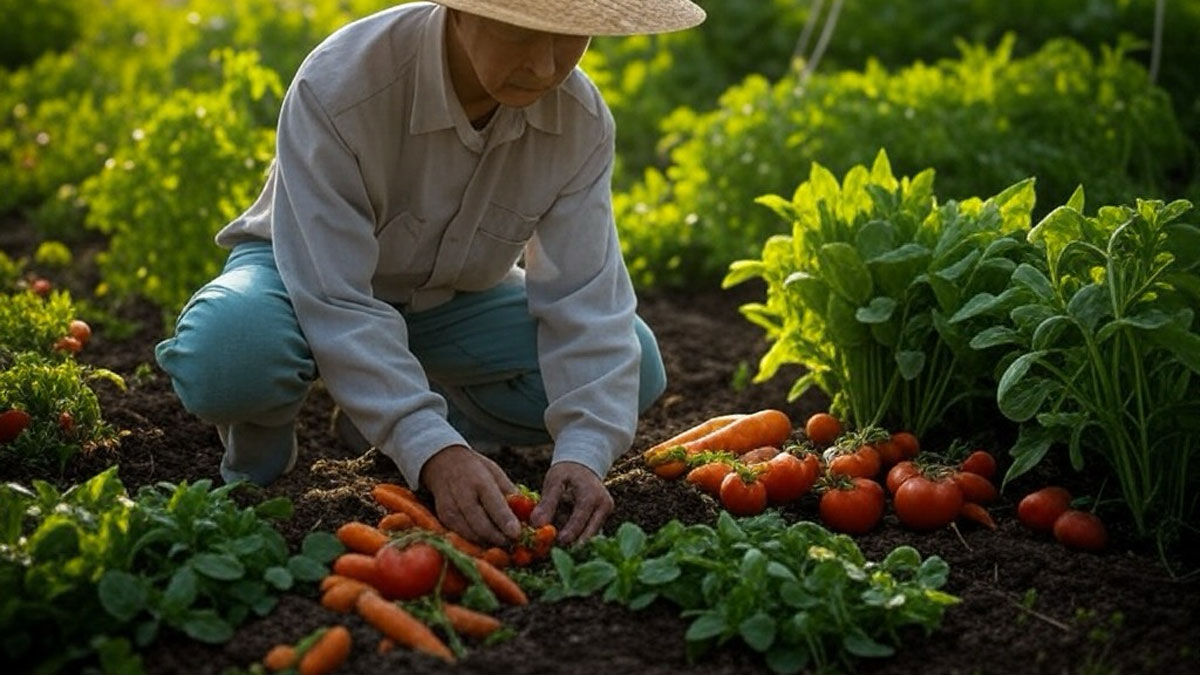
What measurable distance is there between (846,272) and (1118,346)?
29.6 inches

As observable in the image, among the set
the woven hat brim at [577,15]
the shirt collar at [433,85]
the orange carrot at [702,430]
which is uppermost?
the woven hat brim at [577,15]

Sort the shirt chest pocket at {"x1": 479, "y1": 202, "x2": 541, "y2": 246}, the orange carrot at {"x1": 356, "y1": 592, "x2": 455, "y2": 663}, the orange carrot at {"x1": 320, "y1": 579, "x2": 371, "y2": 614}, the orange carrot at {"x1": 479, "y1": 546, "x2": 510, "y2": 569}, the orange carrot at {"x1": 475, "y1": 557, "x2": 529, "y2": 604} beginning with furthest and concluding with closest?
the shirt chest pocket at {"x1": 479, "y1": 202, "x2": 541, "y2": 246} → the orange carrot at {"x1": 479, "y1": 546, "x2": 510, "y2": 569} → the orange carrot at {"x1": 475, "y1": 557, "x2": 529, "y2": 604} → the orange carrot at {"x1": 320, "y1": 579, "x2": 371, "y2": 614} → the orange carrot at {"x1": 356, "y1": 592, "x2": 455, "y2": 663}

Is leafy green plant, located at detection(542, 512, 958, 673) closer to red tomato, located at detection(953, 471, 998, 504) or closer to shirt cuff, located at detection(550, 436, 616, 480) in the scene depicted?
shirt cuff, located at detection(550, 436, 616, 480)

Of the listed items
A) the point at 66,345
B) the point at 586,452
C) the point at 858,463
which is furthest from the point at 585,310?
the point at 66,345

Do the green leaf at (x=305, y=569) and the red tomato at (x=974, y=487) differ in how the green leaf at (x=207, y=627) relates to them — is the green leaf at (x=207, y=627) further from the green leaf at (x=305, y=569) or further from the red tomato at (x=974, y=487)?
the red tomato at (x=974, y=487)

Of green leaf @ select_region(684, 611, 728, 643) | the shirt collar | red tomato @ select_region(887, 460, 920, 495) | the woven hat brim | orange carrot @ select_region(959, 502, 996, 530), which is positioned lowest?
orange carrot @ select_region(959, 502, 996, 530)

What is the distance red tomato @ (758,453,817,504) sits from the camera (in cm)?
356

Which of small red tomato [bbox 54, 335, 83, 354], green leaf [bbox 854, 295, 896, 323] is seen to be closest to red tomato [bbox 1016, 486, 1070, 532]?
green leaf [bbox 854, 295, 896, 323]

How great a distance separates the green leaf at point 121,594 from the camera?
8.93 feet

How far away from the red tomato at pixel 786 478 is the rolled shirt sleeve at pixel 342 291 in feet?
2.37

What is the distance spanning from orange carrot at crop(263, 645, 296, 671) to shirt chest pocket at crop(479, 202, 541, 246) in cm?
122

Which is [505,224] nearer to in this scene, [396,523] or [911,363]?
[396,523]

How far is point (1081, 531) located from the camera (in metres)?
3.41

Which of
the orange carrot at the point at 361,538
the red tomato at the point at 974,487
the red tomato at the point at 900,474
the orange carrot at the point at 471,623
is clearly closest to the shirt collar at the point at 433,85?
the orange carrot at the point at 361,538
